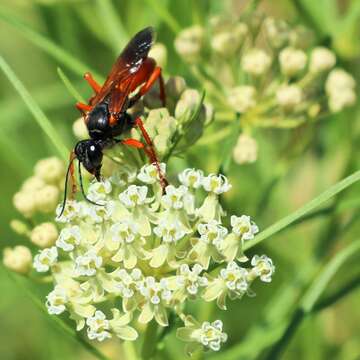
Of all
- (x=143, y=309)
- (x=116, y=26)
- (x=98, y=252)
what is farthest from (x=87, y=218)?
(x=116, y=26)

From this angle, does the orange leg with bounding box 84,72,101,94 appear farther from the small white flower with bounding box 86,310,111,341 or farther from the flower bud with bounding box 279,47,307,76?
the small white flower with bounding box 86,310,111,341

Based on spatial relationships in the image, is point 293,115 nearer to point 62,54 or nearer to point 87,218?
point 62,54

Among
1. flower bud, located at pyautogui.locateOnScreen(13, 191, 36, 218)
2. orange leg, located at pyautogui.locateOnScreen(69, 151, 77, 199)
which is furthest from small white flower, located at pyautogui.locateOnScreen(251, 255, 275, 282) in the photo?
flower bud, located at pyautogui.locateOnScreen(13, 191, 36, 218)

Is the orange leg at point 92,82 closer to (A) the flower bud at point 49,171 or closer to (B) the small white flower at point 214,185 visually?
(A) the flower bud at point 49,171

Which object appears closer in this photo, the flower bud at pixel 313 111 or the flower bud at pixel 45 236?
the flower bud at pixel 45 236

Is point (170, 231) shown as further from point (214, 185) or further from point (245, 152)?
point (245, 152)

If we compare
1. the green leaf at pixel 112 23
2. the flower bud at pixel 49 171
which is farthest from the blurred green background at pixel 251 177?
the flower bud at pixel 49 171
